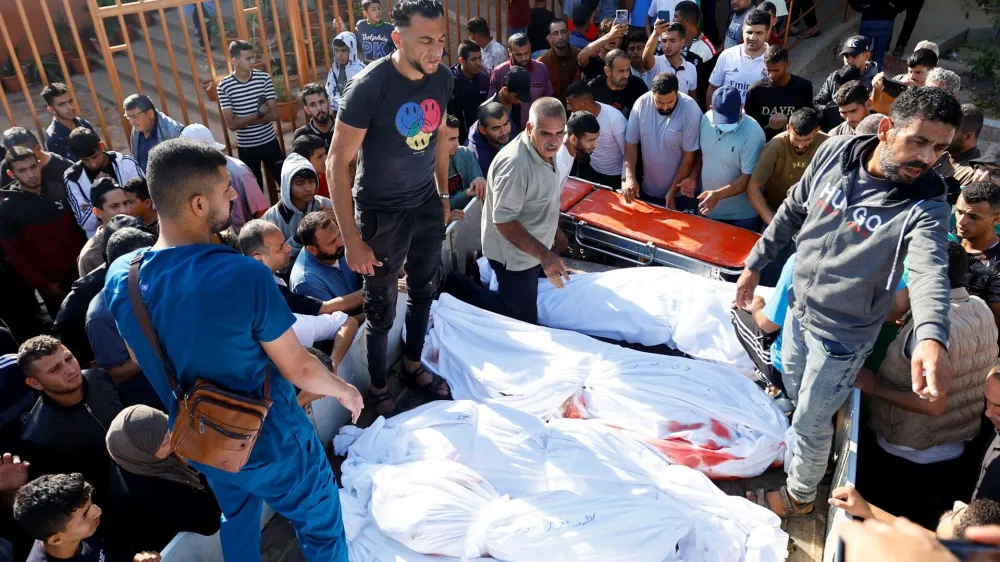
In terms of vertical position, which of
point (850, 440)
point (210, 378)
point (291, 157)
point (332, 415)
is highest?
point (210, 378)

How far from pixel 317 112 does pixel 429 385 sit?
2.64 metres

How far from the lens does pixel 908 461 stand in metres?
3.17

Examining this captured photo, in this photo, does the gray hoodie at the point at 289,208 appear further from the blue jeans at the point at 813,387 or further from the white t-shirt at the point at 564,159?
the blue jeans at the point at 813,387

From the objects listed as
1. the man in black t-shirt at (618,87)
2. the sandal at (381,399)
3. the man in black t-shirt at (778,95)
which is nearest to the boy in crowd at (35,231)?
the sandal at (381,399)

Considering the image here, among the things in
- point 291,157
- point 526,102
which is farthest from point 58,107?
point 526,102

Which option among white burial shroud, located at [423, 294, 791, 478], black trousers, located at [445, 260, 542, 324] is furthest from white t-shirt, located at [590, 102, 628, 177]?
white burial shroud, located at [423, 294, 791, 478]

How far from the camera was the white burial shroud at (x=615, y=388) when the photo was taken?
348cm

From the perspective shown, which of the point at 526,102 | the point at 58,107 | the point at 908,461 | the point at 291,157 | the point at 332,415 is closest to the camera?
the point at 908,461

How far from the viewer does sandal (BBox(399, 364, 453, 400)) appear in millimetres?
4051

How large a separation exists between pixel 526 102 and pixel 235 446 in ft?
15.3

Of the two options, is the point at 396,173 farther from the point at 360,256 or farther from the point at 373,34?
the point at 373,34

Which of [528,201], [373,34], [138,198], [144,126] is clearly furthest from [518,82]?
[138,198]

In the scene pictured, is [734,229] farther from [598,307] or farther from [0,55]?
[0,55]

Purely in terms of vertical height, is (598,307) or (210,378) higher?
(210,378)
